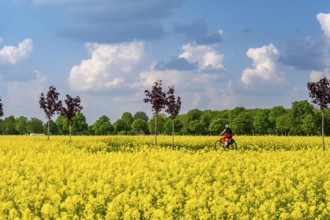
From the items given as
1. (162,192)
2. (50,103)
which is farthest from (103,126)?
(162,192)

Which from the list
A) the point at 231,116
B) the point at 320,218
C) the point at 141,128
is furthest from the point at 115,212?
the point at 141,128

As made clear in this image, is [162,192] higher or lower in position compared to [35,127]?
lower

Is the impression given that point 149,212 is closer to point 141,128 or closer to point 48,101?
point 48,101

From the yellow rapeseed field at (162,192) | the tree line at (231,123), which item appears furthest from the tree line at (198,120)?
the yellow rapeseed field at (162,192)

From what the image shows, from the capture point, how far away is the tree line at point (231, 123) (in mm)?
73812

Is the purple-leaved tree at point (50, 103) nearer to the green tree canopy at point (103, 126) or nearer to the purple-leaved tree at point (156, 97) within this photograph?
the purple-leaved tree at point (156, 97)

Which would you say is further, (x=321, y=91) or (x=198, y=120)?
(x=198, y=120)

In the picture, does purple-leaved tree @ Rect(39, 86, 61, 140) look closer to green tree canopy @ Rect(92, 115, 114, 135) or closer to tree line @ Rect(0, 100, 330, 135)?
tree line @ Rect(0, 100, 330, 135)

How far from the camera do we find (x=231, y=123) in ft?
275

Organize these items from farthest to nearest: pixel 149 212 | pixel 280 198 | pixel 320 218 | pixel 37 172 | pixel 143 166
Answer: pixel 143 166, pixel 37 172, pixel 280 198, pixel 320 218, pixel 149 212

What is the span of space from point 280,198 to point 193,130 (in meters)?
74.8

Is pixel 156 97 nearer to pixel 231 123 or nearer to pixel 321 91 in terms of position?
pixel 321 91

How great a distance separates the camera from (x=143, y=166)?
16547 mm

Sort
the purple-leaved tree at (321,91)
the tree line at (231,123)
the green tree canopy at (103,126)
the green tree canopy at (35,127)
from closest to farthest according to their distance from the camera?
the purple-leaved tree at (321,91) < the tree line at (231,123) < the green tree canopy at (103,126) < the green tree canopy at (35,127)
